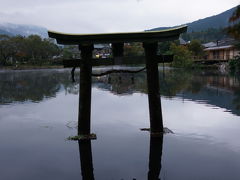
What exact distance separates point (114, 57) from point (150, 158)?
349cm

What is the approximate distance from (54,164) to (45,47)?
91.6 m

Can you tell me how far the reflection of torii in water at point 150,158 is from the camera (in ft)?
22.2

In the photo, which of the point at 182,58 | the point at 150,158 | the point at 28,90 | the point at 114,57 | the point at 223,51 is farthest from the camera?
the point at 223,51

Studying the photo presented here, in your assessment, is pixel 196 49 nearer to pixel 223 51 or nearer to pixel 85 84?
pixel 223 51

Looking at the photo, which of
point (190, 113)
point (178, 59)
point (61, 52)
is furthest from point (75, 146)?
point (61, 52)

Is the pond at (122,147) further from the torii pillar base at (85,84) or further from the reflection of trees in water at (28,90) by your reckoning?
the reflection of trees in water at (28,90)

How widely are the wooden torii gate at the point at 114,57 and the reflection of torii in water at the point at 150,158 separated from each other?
0.59m

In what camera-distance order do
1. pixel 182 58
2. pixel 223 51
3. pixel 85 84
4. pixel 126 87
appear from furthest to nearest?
pixel 223 51 → pixel 182 58 → pixel 126 87 → pixel 85 84

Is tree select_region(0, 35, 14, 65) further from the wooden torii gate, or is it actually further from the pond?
the wooden torii gate

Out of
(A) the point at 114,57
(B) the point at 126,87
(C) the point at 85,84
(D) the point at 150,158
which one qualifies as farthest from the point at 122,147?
(B) the point at 126,87

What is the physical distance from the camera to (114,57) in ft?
31.2

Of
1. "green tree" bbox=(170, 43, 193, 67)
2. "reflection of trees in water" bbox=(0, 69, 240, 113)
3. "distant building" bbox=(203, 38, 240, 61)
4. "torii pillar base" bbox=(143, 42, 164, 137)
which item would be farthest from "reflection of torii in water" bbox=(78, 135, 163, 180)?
"green tree" bbox=(170, 43, 193, 67)

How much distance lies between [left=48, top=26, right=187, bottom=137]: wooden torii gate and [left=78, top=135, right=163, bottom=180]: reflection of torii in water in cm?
59

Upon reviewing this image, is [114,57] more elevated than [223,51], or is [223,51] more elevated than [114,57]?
[223,51]
